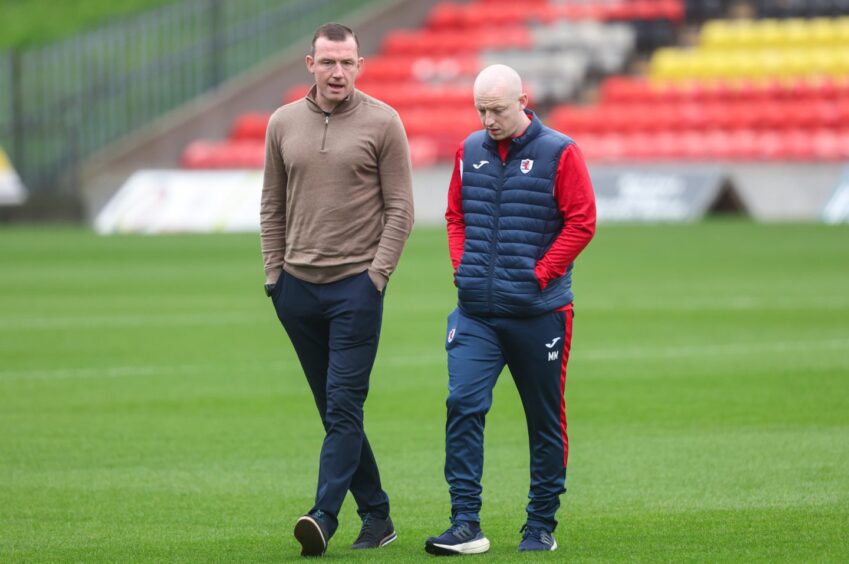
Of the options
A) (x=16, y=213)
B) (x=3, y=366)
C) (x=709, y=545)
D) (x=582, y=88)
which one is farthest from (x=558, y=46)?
(x=709, y=545)

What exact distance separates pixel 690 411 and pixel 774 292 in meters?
7.99

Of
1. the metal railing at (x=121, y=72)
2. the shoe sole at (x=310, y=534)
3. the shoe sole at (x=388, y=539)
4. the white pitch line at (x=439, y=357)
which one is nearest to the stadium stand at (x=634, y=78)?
the metal railing at (x=121, y=72)

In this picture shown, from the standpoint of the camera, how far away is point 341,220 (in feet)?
21.5

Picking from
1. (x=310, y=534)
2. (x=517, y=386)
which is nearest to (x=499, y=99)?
(x=517, y=386)

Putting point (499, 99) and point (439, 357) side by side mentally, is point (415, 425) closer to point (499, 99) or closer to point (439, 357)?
point (439, 357)

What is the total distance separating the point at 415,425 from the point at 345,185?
384cm

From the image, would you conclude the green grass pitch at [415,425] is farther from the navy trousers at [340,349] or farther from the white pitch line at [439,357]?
the navy trousers at [340,349]

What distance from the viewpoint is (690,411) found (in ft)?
34.3

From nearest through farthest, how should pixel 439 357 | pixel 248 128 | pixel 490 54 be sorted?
pixel 439 357, pixel 248 128, pixel 490 54

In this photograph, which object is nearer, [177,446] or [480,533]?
[480,533]

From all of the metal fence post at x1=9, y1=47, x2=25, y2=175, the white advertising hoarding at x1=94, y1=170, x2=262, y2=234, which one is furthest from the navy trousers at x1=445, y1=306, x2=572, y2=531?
the metal fence post at x1=9, y1=47, x2=25, y2=175

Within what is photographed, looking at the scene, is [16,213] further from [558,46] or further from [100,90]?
[558,46]

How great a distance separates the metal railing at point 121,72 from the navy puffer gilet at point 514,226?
29681mm

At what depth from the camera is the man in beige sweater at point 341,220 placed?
21.3 ft
